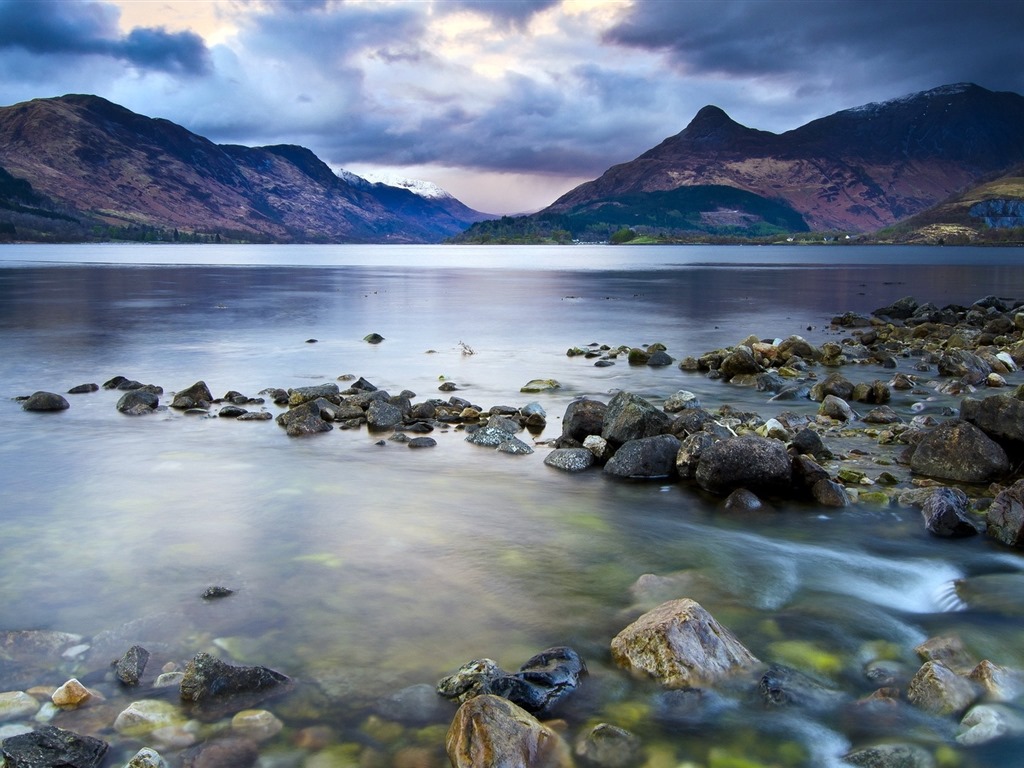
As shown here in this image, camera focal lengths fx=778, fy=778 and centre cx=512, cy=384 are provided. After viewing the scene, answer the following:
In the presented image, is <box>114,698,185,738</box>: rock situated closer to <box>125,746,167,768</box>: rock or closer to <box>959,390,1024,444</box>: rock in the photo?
<box>125,746,167,768</box>: rock

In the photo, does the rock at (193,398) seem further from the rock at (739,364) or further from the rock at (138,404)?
the rock at (739,364)

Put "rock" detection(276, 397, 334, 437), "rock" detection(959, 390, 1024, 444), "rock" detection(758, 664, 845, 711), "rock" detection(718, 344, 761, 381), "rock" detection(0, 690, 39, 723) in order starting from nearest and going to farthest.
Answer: "rock" detection(0, 690, 39, 723), "rock" detection(758, 664, 845, 711), "rock" detection(959, 390, 1024, 444), "rock" detection(276, 397, 334, 437), "rock" detection(718, 344, 761, 381)

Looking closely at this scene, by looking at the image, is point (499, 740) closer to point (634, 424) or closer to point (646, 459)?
point (646, 459)

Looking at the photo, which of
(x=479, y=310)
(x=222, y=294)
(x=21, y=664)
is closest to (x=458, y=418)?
(x=21, y=664)

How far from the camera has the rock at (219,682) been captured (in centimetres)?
734

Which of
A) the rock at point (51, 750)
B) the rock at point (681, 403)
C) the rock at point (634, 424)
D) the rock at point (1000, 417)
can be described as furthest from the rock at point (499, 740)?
the rock at point (681, 403)

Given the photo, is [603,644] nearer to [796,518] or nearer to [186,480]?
[796,518]

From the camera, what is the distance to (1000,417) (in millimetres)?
15172

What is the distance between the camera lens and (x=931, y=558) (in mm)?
11172

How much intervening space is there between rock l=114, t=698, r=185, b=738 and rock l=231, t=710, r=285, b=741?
505 mm

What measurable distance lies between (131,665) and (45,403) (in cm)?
1637

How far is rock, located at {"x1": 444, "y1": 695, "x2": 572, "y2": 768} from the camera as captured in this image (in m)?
6.40

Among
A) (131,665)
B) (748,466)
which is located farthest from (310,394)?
(131,665)

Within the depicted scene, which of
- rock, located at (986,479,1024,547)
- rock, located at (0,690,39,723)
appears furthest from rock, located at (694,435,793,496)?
rock, located at (0,690,39,723)
